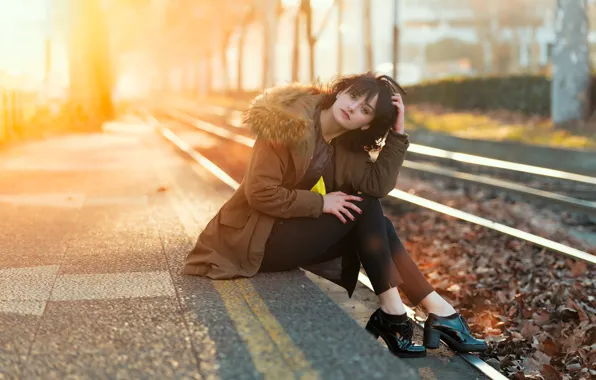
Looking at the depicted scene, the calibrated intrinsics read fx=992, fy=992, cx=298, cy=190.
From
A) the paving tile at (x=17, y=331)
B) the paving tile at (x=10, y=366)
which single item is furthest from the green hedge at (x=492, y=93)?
the paving tile at (x=10, y=366)

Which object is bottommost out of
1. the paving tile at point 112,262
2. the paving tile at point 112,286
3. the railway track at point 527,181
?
the railway track at point 527,181

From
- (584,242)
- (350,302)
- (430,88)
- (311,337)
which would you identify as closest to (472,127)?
(430,88)

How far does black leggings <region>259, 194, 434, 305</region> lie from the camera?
205 inches

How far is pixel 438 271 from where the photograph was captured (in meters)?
8.14

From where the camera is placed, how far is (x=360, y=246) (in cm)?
528

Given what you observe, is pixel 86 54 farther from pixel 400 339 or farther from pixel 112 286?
pixel 400 339

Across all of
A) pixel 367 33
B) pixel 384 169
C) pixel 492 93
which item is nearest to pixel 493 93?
pixel 492 93

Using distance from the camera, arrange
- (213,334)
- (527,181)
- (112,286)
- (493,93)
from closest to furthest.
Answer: (213,334)
(112,286)
(527,181)
(493,93)

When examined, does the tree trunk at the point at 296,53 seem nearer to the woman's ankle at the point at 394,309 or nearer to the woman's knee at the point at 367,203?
the woman's knee at the point at 367,203

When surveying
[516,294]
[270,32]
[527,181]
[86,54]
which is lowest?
[527,181]

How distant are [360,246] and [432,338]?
0.62 metres

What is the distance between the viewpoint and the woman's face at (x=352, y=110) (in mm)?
5344

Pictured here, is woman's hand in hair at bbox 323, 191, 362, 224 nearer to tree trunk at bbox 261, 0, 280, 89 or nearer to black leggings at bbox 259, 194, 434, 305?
black leggings at bbox 259, 194, 434, 305

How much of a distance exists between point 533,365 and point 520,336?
0.51 meters
